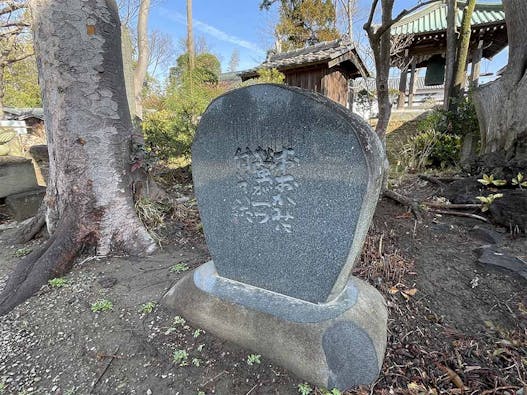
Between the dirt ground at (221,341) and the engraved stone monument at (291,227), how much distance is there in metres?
0.15

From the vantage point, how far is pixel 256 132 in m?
1.75

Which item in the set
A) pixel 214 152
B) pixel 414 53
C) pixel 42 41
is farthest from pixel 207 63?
pixel 214 152

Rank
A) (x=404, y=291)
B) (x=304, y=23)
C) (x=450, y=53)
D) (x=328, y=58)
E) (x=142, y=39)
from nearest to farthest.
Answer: (x=404, y=291) < (x=450, y=53) < (x=328, y=58) < (x=142, y=39) < (x=304, y=23)

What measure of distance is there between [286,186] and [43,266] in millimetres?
2335

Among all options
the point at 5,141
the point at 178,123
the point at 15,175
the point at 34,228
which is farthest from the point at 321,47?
the point at 34,228

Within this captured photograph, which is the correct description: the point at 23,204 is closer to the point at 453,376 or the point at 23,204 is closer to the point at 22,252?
the point at 22,252

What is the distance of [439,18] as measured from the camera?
1084 centimetres

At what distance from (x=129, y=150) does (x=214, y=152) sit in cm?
155

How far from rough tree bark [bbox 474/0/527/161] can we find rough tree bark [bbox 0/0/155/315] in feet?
15.6

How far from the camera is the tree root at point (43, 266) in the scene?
2.41 m

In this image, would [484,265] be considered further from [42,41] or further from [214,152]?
[42,41]

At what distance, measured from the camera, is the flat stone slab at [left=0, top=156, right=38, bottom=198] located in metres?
4.72

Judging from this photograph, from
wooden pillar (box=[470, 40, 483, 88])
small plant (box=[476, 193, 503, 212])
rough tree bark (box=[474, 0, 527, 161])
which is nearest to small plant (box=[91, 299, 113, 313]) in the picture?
small plant (box=[476, 193, 503, 212])

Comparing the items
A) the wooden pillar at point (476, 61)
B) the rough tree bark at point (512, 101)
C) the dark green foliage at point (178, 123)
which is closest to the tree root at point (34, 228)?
the dark green foliage at point (178, 123)
